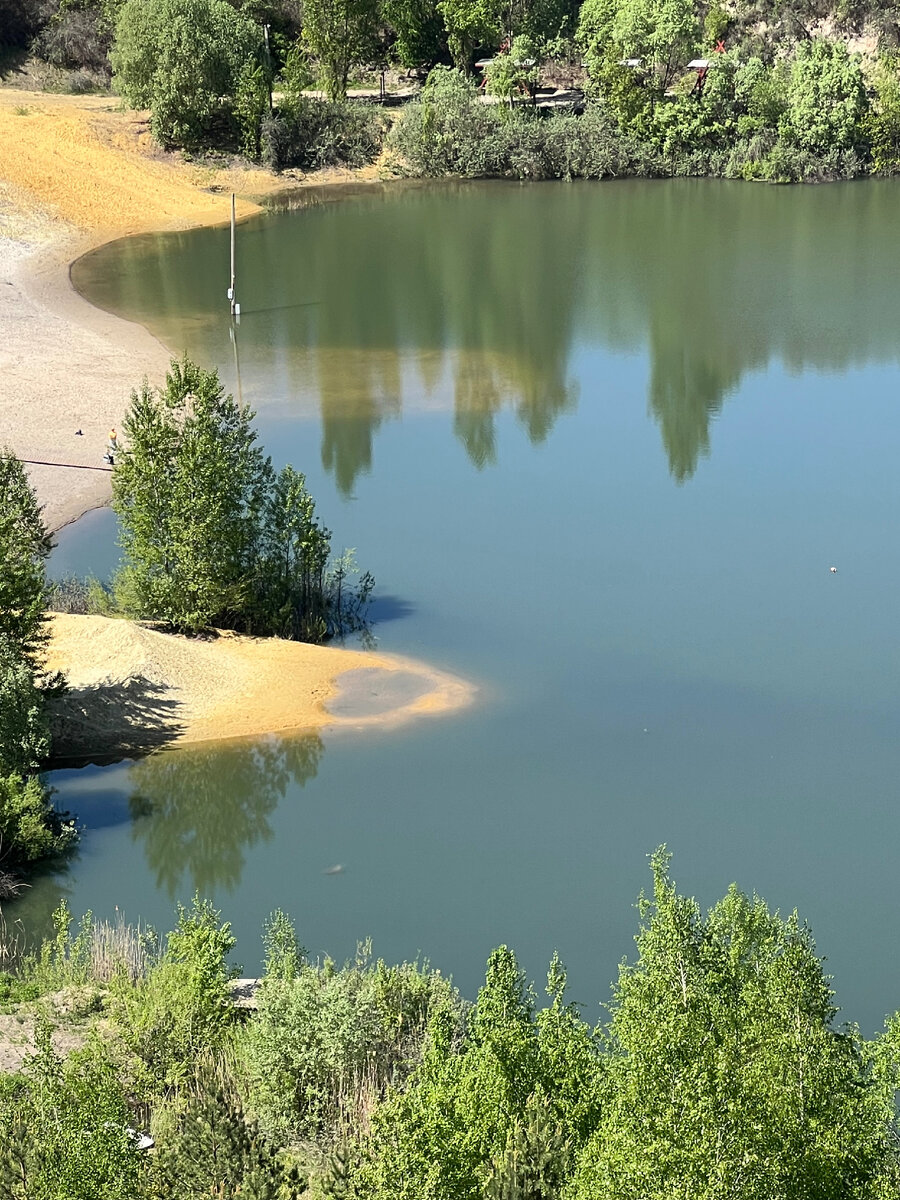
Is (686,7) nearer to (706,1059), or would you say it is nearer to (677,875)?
(677,875)

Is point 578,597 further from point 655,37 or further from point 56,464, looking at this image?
point 655,37

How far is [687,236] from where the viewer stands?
6156cm

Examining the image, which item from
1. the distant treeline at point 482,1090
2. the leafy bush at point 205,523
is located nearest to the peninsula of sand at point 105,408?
the leafy bush at point 205,523

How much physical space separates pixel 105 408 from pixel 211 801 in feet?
63.8

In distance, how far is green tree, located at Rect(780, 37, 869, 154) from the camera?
236 ft

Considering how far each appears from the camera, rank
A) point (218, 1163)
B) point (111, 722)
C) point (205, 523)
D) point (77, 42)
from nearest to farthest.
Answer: point (218, 1163)
point (111, 722)
point (205, 523)
point (77, 42)

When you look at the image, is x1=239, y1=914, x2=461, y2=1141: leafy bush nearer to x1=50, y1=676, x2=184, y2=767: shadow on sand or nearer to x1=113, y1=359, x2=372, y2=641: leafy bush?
x1=50, y1=676, x2=184, y2=767: shadow on sand

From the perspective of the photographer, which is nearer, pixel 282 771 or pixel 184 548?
pixel 282 771

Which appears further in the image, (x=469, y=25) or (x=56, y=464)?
(x=469, y=25)

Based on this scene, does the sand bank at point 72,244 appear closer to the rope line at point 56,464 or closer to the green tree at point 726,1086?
the rope line at point 56,464

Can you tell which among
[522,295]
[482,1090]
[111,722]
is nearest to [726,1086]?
[482,1090]

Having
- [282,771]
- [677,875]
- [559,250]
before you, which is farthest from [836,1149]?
[559,250]

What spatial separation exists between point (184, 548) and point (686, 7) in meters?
55.8

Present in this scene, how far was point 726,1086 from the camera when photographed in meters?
11.4
